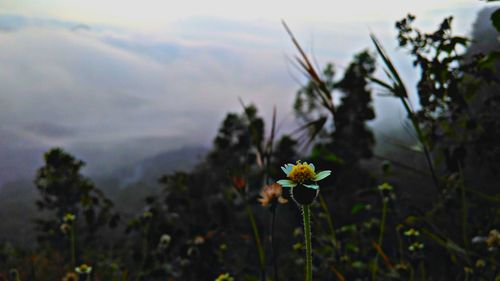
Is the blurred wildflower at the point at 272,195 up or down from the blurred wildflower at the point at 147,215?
up

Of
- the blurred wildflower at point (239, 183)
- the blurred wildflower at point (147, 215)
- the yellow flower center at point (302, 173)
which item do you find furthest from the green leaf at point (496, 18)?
the blurred wildflower at point (147, 215)

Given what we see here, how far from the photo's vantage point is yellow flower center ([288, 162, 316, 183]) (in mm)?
1322

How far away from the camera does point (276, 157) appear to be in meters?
14.5

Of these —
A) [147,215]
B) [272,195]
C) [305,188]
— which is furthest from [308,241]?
[147,215]

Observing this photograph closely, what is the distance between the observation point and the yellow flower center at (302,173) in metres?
1.32

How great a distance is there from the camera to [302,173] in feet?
4.42

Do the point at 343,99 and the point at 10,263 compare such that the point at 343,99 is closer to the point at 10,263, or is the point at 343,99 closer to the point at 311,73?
the point at 10,263

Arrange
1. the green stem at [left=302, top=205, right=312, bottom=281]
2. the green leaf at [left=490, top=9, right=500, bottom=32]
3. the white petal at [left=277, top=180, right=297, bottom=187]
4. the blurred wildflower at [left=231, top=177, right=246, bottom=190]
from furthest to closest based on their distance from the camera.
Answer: the blurred wildflower at [left=231, top=177, right=246, bottom=190]
the green leaf at [left=490, top=9, right=500, bottom=32]
the white petal at [left=277, top=180, right=297, bottom=187]
the green stem at [left=302, top=205, right=312, bottom=281]

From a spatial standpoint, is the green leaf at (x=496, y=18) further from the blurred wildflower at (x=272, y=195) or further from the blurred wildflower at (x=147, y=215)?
the blurred wildflower at (x=147, y=215)

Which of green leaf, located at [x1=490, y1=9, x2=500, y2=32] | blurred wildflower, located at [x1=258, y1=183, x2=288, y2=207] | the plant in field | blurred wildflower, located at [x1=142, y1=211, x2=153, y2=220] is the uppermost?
green leaf, located at [x1=490, y1=9, x2=500, y2=32]

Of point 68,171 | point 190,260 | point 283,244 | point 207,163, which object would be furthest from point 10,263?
point 283,244

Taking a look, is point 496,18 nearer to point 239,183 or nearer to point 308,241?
point 308,241

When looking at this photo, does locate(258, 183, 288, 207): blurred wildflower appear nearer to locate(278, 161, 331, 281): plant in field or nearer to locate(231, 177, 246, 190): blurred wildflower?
locate(231, 177, 246, 190): blurred wildflower

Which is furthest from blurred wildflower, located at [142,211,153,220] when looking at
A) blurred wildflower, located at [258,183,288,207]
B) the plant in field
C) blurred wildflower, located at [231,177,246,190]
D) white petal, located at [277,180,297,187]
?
white petal, located at [277,180,297,187]
